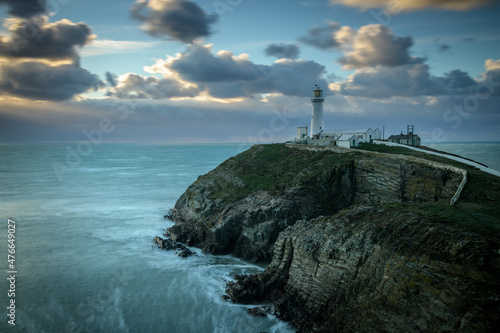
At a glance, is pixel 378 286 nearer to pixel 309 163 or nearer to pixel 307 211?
pixel 307 211

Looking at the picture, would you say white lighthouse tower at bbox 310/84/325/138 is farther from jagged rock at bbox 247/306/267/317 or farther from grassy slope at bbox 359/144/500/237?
jagged rock at bbox 247/306/267/317

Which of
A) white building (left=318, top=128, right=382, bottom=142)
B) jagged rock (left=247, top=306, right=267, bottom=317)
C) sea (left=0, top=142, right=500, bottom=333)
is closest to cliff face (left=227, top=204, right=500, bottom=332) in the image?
jagged rock (left=247, top=306, right=267, bottom=317)

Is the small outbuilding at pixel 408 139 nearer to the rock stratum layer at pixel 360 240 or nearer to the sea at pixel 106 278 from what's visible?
the rock stratum layer at pixel 360 240

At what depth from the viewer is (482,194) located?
19.4 m

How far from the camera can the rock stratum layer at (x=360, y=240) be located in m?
11.8

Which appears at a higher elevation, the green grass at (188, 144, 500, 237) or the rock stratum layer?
the green grass at (188, 144, 500, 237)

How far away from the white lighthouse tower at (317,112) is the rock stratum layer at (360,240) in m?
11.1

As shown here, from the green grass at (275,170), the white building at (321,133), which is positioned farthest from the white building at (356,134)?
the green grass at (275,170)

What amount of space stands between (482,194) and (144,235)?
28016mm

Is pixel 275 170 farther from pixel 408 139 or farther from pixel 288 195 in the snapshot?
pixel 408 139

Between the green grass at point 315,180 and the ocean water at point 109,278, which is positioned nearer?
the green grass at point 315,180

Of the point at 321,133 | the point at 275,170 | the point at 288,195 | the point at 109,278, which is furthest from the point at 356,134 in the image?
the point at 109,278

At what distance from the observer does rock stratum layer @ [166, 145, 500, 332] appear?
38.7ft

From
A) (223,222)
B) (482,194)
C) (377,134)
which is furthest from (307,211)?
(377,134)
